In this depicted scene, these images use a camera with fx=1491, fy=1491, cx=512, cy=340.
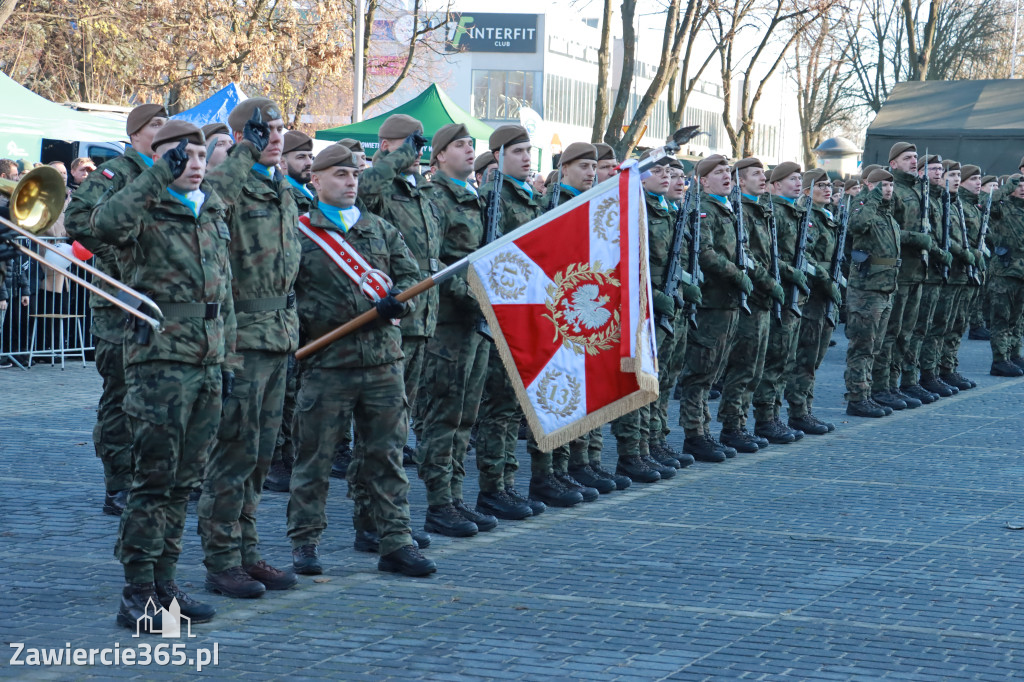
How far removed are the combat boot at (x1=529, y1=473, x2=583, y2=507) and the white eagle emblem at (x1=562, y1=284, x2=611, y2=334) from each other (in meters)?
2.23

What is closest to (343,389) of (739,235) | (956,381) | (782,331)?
(739,235)

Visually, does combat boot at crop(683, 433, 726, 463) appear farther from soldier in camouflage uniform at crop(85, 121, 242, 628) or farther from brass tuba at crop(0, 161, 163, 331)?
brass tuba at crop(0, 161, 163, 331)

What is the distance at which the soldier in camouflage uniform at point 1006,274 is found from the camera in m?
17.2

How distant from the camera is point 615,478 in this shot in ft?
31.8

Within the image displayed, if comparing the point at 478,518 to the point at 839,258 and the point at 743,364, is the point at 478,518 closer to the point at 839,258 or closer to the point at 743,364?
the point at 743,364

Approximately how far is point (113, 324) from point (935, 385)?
32.3ft

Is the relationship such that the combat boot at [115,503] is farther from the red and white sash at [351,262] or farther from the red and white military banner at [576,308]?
the red and white military banner at [576,308]

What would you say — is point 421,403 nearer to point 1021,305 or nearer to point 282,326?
point 282,326

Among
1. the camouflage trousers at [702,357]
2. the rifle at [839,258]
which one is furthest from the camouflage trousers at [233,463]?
the rifle at [839,258]

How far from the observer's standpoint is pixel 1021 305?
1725 cm

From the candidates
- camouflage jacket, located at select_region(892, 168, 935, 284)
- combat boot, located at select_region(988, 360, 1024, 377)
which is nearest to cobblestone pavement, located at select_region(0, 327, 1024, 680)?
camouflage jacket, located at select_region(892, 168, 935, 284)

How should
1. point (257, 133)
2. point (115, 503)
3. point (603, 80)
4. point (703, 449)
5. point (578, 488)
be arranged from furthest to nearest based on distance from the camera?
point (603, 80) → point (703, 449) → point (578, 488) → point (115, 503) → point (257, 133)

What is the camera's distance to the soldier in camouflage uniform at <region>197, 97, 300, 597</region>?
6.51 m

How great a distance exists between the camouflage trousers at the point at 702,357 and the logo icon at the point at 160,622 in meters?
5.76
